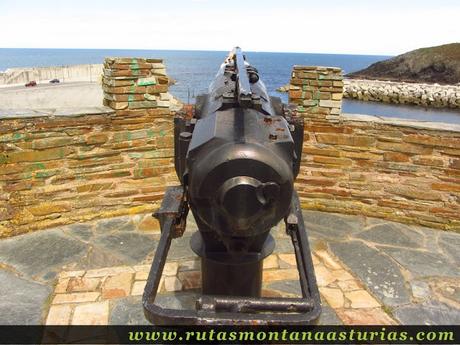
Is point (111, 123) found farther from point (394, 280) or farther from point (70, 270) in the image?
point (394, 280)

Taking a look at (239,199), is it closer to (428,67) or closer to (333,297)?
(333,297)

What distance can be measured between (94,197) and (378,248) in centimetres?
344

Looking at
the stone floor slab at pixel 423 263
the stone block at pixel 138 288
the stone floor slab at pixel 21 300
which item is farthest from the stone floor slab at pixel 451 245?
the stone floor slab at pixel 21 300

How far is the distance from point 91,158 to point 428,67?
6346 centimetres

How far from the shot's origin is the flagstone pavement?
3.33 m

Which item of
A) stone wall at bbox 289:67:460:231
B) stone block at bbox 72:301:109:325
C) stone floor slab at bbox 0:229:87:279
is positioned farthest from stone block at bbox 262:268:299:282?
stone floor slab at bbox 0:229:87:279

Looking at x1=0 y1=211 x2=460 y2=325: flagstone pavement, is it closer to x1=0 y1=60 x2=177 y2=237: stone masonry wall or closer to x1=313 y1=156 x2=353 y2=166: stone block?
x1=0 y1=60 x2=177 y2=237: stone masonry wall

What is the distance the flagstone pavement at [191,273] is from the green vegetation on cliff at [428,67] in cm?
5576

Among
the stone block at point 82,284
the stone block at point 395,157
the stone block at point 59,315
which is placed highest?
the stone block at point 395,157

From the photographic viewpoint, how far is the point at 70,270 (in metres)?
3.91

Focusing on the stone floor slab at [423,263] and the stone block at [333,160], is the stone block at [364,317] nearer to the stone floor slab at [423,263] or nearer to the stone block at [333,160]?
the stone floor slab at [423,263]

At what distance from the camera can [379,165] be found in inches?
200

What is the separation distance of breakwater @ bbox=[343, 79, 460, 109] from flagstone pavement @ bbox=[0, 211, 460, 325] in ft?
128

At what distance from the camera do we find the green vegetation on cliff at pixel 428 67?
54031mm
